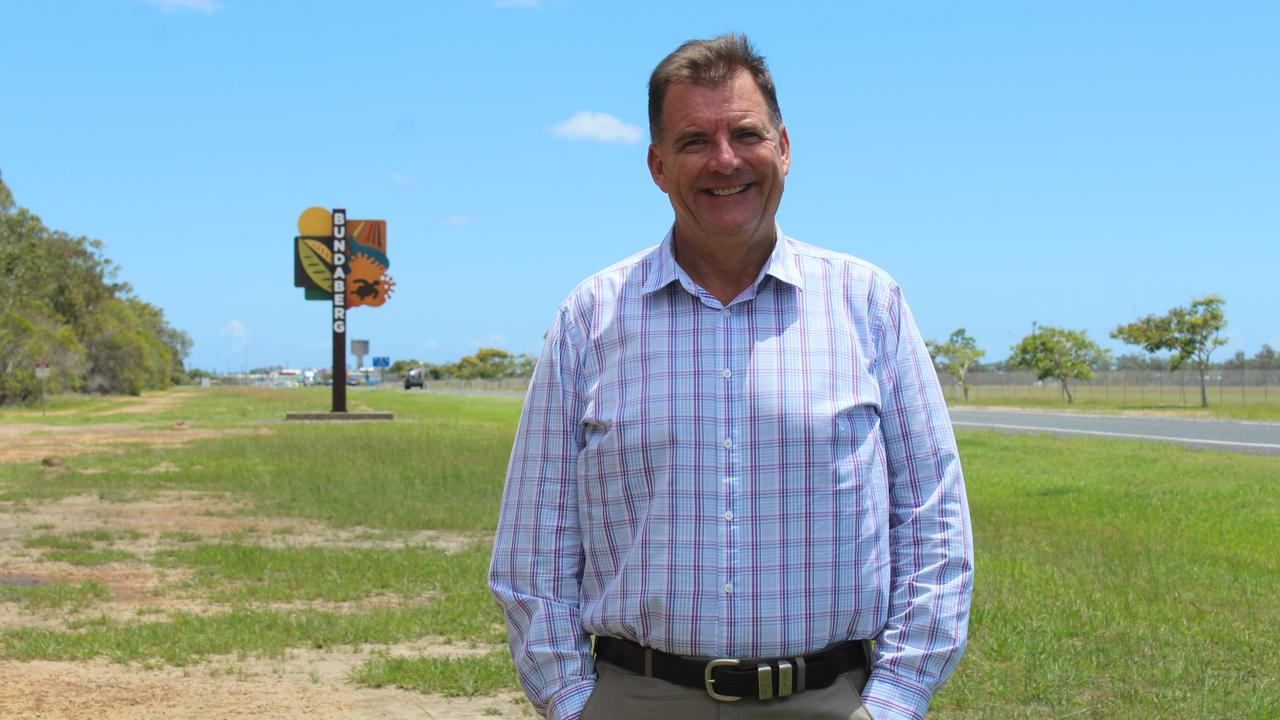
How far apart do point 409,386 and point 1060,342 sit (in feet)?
244

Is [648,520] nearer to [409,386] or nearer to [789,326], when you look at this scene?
[789,326]

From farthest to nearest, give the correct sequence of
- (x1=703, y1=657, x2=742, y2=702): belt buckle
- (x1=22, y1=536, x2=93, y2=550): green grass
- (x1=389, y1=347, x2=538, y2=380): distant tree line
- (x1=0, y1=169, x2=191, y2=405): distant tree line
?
(x1=389, y1=347, x2=538, y2=380): distant tree line, (x1=0, y1=169, x2=191, y2=405): distant tree line, (x1=22, y1=536, x2=93, y2=550): green grass, (x1=703, y1=657, x2=742, y2=702): belt buckle

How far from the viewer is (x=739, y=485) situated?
235 cm

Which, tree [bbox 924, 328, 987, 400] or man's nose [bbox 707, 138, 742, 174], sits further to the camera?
tree [bbox 924, 328, 987, 400]

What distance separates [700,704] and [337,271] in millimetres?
39444

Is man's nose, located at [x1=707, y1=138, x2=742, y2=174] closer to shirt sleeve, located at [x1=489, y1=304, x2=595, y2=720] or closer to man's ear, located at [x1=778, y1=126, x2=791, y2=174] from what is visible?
man's ear, located at [x1=778, y1=126, x2=791, y2=174]

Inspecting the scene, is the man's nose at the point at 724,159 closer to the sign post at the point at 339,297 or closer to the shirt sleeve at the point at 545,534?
the shirt sleeve at the point at 545,534

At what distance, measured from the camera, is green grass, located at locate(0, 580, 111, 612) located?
28.2ft

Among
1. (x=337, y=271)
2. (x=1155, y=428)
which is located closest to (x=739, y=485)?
(x=1155, y=428)

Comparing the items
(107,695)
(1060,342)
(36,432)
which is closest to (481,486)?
(107,695)

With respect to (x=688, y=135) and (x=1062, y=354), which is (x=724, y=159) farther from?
(x=1062, y=354)

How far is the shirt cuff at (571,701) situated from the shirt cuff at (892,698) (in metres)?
0.52

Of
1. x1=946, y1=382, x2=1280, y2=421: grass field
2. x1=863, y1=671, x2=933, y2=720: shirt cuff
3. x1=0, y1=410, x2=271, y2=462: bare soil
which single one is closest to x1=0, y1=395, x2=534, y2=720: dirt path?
x1=863, y1=671, x2=933, y2=720: shirt cuff

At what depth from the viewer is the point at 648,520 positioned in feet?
7.81
